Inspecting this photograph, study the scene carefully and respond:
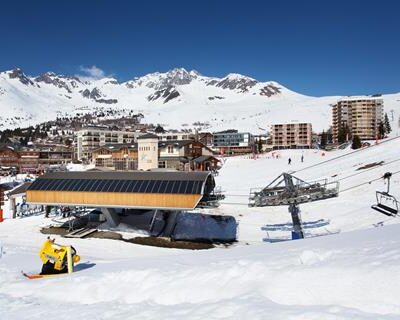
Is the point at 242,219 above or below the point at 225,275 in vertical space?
below

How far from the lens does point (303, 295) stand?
26.7ft

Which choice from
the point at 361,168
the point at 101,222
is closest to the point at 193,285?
the point at 101,222

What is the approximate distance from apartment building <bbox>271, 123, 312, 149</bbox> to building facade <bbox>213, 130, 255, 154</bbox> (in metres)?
14.3

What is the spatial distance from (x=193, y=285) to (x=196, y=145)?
76.9 meters

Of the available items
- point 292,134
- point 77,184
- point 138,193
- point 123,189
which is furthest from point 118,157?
point 292,134

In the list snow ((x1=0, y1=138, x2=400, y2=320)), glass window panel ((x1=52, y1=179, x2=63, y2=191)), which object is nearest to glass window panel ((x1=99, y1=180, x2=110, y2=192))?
glass window panel ((x1=52, y1=179, x2=63, y2=191))

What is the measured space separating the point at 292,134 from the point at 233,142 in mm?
28121

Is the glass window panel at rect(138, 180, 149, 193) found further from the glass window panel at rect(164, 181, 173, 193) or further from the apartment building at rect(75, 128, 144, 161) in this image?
the apartment building at rect(75, 128, 144, 161)

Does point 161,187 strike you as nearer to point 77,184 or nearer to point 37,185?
point 77,184

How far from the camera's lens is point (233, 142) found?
570ft

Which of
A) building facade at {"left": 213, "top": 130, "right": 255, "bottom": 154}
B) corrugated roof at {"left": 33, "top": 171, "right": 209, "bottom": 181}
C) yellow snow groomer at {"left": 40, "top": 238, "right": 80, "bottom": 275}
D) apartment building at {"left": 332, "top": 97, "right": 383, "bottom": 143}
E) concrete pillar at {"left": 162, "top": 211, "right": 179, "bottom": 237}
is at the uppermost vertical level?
apartment building at {"left": 332, "top": 97, "right": 383, "bottom": 143}

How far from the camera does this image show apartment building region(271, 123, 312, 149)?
177 m

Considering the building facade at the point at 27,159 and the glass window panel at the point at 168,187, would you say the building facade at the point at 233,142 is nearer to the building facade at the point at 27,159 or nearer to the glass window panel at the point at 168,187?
the building facade at the point at 27,159

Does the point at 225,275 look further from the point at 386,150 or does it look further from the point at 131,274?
the point at 386,150
